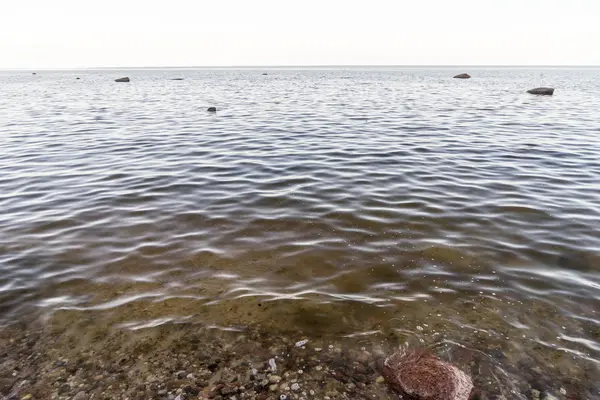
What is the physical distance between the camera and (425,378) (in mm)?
4598

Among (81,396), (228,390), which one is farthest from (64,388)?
(228,390)

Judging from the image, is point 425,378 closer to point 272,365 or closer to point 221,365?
point 272,365

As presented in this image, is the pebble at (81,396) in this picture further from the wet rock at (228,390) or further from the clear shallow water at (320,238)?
the wet rock at (228,390)

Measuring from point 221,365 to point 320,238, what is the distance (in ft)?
13.4

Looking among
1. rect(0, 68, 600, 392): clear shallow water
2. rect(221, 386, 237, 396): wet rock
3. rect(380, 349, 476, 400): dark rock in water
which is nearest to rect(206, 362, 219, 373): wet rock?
rect(221, 386, 237, 396): wet rock

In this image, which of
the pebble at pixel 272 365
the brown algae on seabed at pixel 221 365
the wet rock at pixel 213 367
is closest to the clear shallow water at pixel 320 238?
the brown algae on seabed at pixel 221 365

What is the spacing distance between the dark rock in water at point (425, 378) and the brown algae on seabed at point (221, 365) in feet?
0.49

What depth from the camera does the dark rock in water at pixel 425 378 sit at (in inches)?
174

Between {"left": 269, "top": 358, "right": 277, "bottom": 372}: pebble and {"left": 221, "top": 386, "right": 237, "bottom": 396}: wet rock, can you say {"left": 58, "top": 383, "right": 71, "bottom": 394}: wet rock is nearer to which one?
{"left": 221, "top": 386, "right": 237, "bottom": 396}: wet rock

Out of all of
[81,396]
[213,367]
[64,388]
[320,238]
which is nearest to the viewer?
[81,396]

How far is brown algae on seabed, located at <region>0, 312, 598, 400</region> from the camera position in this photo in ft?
14.8

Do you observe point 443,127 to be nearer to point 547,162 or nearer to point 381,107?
point 547,162

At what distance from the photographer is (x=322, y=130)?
21.5 m

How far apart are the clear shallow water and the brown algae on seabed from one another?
0.85 feet
